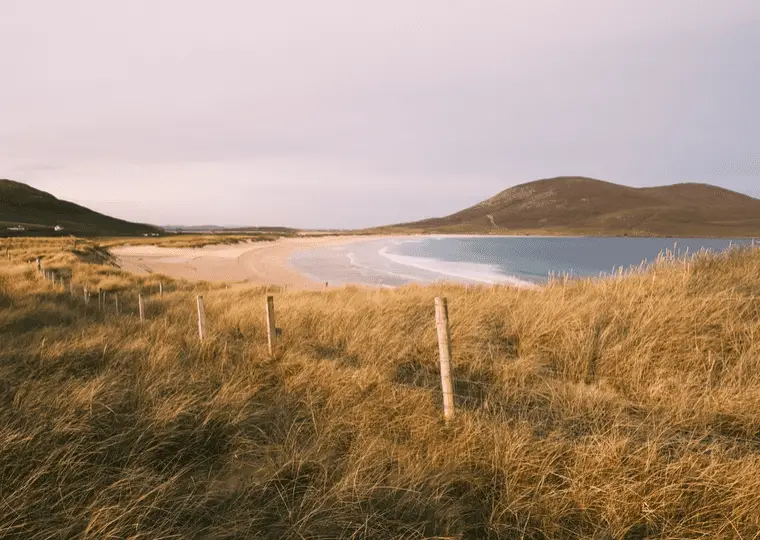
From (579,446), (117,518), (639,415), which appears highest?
(117,518)

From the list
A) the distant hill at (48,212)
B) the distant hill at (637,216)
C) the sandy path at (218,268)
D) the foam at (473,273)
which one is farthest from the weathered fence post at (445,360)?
the distant hill at (637,216)

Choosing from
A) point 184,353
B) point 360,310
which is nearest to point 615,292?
point 360,310

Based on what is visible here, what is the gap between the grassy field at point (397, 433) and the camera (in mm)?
2293

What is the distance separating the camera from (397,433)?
3.35m

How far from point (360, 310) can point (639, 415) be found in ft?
17.0

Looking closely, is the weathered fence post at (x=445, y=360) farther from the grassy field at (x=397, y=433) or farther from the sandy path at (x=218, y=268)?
the sandy path at (x=218, y=268)

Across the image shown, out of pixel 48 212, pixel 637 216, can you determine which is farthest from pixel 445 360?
pixel 637 216

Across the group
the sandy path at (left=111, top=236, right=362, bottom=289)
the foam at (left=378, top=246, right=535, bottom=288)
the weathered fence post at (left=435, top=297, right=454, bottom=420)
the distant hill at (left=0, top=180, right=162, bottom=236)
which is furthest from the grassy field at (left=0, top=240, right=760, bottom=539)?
the distant hill at (left=0, top=180, right=162, bottom=236)

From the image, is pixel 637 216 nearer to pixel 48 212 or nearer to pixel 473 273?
pixel 473 273

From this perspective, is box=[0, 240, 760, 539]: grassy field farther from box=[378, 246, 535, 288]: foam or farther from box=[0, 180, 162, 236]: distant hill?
box=[0, 180, 162, 236]: distant hill

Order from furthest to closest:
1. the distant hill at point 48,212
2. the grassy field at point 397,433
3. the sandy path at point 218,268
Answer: the distant hill at point 48,212 → the sandy path at point 218,268 → the grassy field at point 397,433

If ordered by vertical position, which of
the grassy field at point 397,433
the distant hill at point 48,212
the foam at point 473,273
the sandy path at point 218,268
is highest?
the distant hill at point 48,212

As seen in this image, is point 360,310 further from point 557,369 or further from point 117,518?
point 117,518

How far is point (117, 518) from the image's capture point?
2037mm
